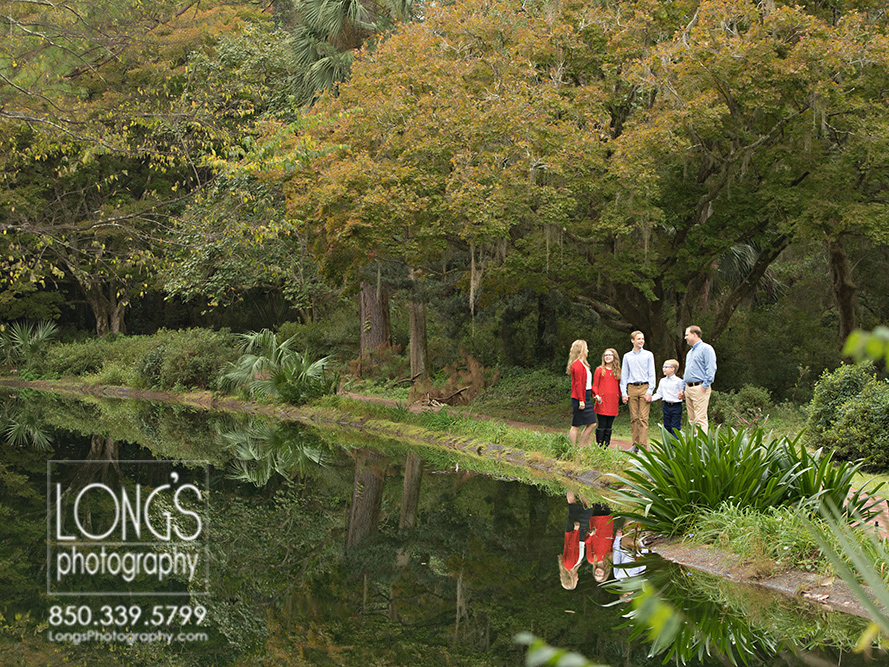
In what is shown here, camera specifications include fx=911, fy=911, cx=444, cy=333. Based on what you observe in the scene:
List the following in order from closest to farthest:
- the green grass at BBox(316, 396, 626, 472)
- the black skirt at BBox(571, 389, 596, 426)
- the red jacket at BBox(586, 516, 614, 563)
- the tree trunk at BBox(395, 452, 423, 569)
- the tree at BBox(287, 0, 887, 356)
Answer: the red jacket at BBox(586, 516, 614, 563) < the tree trunk at BBox(395, 452, 423, 569) < the green grass at BBox(316, 396, 626, 472) < the black skirt at BBox(571, 389, 596, 426) < the tree at BBox(287, 0, 887, 356)

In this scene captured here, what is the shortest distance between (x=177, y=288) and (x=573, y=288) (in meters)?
14.9

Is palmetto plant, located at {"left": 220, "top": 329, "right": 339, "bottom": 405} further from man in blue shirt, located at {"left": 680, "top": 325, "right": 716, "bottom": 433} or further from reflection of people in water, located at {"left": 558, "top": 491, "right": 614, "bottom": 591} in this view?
reflection of people in water, located at {"left": 558, "top": 491, "right": 614, "bottom": 591}

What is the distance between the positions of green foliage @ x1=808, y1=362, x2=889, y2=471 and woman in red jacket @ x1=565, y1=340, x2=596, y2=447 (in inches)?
127

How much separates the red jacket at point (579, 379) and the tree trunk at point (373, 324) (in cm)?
1575

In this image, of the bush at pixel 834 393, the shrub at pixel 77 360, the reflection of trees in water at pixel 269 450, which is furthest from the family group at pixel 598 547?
the shrub at pixel 77 360

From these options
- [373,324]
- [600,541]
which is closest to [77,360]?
[373,324]

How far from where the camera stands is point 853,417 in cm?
1241

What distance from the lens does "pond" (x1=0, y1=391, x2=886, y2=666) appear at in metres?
6.26

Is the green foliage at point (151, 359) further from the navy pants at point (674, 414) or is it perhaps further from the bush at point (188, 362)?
the navy pants at point (674, 414)

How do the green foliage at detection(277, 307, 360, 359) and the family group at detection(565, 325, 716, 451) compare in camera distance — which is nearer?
the family group at detection(565, 325, 716, 451)

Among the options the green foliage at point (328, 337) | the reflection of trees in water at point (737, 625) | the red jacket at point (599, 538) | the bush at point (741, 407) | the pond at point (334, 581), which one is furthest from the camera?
the green foliage at point (328, 337)

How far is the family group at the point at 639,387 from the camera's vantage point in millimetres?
13047

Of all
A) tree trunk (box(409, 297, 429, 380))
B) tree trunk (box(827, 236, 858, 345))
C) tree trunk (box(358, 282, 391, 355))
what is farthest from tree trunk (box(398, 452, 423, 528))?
tree trunk (box(358, 282, 391, 355))

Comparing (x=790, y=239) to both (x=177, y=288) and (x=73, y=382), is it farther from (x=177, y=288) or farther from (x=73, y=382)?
(x=73, y=382)
